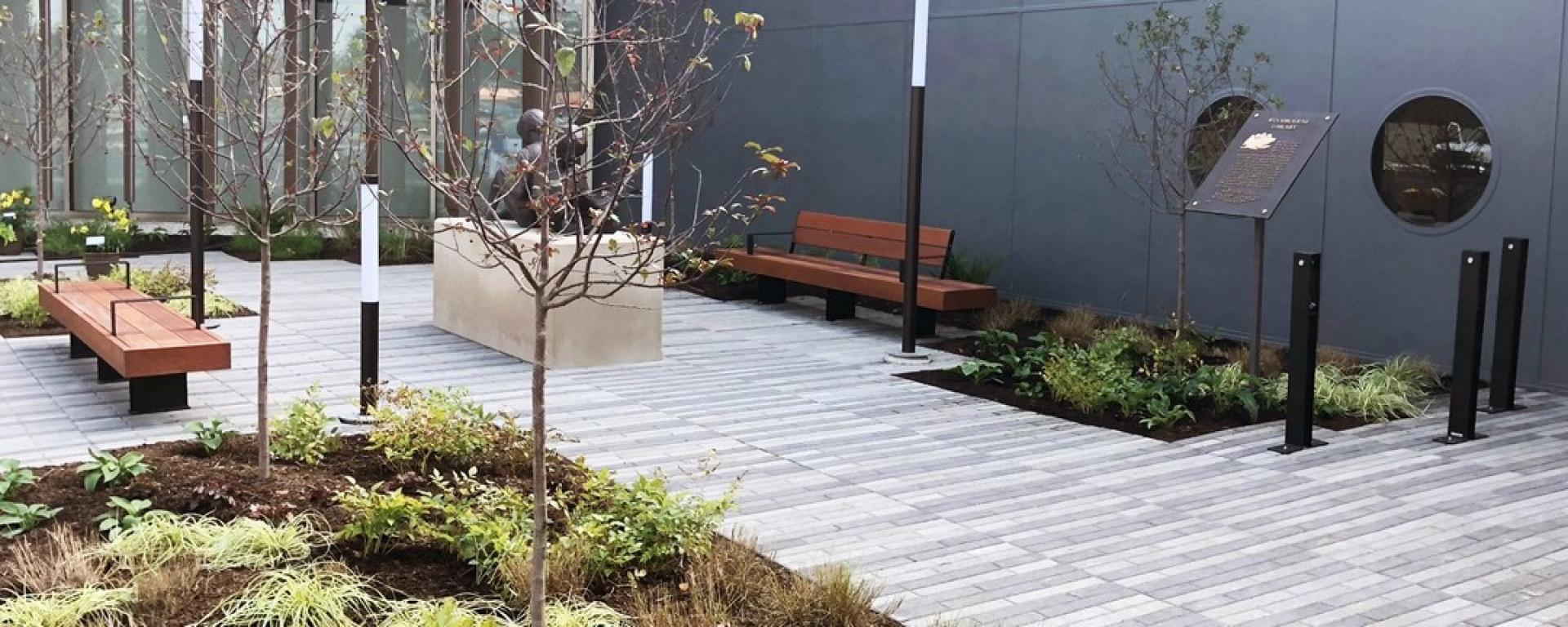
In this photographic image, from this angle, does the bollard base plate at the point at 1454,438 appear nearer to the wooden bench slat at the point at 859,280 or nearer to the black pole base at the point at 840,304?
the wooden bench slat at the point at 859,280

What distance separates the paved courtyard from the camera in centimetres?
556

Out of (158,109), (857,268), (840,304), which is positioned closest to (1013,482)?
(840,304)

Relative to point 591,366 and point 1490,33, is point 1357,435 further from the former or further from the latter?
point 591,366

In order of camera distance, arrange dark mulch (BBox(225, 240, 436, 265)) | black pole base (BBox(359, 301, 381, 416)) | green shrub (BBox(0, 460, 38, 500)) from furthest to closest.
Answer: dark mulch (BBox(225, 240, 436, 265)), black pole base (BBox(359, 301, 381, 416)), green shrub (BBox(0, 460, 38, 500))

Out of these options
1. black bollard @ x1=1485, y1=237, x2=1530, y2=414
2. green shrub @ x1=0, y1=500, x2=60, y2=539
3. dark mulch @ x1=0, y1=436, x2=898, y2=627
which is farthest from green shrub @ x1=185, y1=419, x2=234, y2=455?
black bollard @ x1=1485, y1=237, x2=1530, y2=414

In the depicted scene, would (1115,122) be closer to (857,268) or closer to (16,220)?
(857,268)

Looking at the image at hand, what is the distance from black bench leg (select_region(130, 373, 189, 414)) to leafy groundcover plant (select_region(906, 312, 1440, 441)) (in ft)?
15.0

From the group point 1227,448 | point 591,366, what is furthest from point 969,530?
point 591,366

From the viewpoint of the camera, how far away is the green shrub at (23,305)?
11102mm

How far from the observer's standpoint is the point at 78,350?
9.79 metres

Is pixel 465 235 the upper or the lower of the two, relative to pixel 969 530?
upper

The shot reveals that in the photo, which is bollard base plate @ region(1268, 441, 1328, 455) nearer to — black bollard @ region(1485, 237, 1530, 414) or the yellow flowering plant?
black bollard @ region(1485, 237, 1530, 414)

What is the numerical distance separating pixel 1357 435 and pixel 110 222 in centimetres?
1351

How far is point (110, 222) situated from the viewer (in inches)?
655
